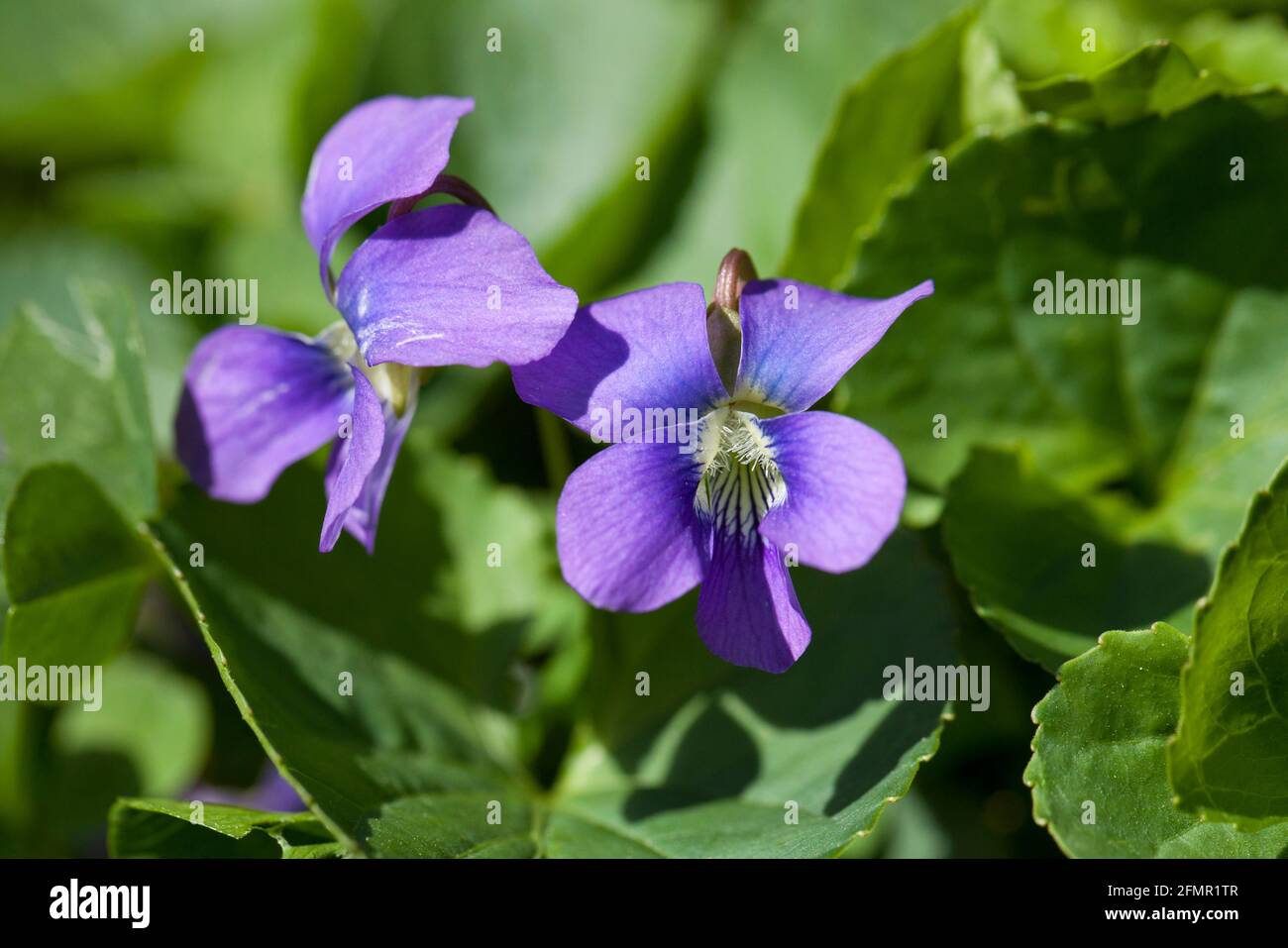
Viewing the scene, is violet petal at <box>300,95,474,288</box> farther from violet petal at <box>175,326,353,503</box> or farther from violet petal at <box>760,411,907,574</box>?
violet petal at <box>760,411,907,574</box>

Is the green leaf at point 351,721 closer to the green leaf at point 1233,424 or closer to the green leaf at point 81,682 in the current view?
the green leaf at point 81,682

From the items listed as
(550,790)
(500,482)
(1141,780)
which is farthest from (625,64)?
(1141,780)

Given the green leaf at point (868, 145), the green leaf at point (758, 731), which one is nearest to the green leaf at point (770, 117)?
the green leaf at point (868, 145)

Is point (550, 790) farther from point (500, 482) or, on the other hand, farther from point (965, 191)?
point (965, 191)

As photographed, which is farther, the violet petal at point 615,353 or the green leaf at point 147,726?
the green leaf at point 147,726

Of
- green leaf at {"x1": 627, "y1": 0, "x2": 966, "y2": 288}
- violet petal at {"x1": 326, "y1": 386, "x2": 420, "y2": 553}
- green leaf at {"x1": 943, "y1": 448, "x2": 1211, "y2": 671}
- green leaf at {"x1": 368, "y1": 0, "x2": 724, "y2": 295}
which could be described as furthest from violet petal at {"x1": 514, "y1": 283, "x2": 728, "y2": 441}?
green leaf at {"x1": 368, "y1": 0, "x2": 724, "y2": 295}
